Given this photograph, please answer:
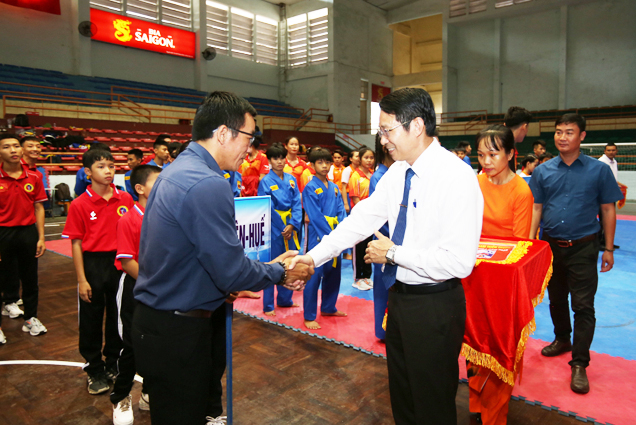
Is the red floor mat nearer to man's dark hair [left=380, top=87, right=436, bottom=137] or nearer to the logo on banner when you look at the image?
man's dark hair [left=380, top=87, right=436, bottom=137]

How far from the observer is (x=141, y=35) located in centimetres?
1714

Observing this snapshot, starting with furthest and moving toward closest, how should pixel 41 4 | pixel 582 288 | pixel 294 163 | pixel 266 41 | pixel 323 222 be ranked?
pixel 266 41
pixel 41 4
pixel 294 163
pixel 323 222
pixel 582 288

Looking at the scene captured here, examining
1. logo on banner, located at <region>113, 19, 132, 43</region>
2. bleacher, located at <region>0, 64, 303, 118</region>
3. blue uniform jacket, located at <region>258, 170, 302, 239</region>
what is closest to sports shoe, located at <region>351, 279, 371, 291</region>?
blue uniform jacket, located at <region>258, 170, 302, 239</region>

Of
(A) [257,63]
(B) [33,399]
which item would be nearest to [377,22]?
(A) [257,63]

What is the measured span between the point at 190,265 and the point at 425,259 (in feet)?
2.83

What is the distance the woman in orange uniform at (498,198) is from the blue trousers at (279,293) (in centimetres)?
236

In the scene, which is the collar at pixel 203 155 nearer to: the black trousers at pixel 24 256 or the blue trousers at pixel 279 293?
the blue trousers at pixel 279 293

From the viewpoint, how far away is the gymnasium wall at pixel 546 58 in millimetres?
16297

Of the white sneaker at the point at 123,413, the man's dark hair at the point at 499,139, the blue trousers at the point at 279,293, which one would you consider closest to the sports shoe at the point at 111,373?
the white sneaker at the point at 123,413

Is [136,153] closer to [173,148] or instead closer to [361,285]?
[173,148]

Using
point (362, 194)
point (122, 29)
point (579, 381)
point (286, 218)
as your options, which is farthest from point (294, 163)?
point (122, 29)

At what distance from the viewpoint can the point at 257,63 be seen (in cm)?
2061

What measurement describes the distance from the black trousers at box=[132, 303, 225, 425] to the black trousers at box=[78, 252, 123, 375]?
143 centimetres

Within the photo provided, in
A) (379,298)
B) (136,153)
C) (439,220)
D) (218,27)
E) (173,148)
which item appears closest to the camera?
(439,220)
